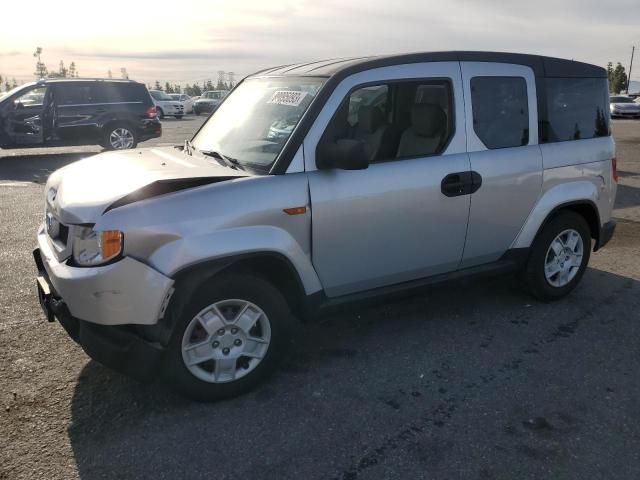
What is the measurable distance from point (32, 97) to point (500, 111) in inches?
485

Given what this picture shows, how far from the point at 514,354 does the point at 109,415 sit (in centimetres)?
250

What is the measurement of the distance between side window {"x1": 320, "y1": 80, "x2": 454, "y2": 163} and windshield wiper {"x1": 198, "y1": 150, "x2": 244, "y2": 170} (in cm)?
72

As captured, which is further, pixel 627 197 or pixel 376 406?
pixel 627 197

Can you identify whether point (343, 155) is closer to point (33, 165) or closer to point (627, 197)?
point (627, 197)

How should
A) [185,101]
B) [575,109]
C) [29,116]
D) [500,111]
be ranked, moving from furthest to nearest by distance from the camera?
[185,101]
[29,116]
[575,109]
[500,111]

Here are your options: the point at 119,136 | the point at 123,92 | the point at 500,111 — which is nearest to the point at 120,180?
the point at 500,111

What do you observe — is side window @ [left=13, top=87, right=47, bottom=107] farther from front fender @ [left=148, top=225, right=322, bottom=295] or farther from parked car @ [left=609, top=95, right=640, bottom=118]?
parked car @ [left=609, top=95, right=640, bottom=118]

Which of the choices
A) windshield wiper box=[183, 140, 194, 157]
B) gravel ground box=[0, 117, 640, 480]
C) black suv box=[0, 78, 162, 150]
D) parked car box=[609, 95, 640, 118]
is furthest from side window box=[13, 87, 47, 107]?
parked car box=[609, 95, 640, 118]

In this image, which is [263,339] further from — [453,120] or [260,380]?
[453,120]

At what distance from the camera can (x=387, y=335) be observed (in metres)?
4.00

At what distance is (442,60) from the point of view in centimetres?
380

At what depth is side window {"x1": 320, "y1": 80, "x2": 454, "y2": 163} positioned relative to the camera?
3.71 metres

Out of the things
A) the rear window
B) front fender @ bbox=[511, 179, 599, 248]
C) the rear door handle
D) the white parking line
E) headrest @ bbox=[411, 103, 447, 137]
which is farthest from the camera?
the rear window

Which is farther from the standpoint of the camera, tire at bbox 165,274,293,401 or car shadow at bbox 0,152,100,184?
car shadow at bbox 0,152,100,184
